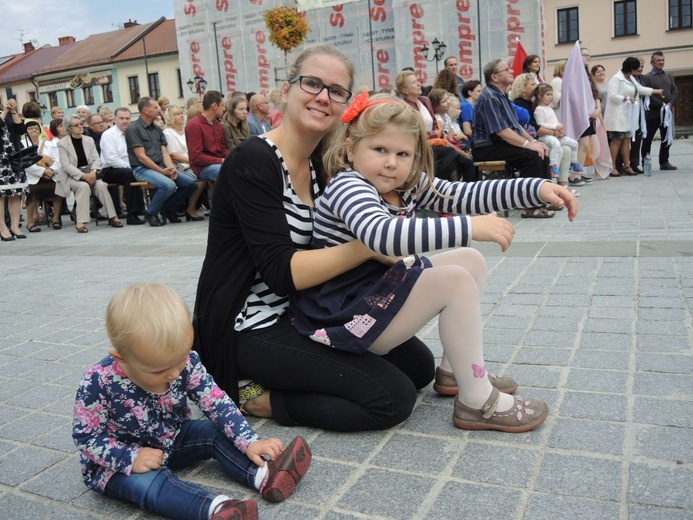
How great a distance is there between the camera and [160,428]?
213 centimetres

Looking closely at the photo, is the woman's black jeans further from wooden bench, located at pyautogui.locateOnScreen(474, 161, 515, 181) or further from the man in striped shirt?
wooden bench, located at pyautogui.locateOnScreen(474, 161, 515, 181)

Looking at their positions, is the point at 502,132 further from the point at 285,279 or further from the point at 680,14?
the point at 680,14

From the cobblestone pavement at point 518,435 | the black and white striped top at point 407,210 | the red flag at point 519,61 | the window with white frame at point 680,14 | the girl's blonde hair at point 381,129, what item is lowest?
the cobblestone pavement at point 518,435

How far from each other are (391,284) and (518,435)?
2.30 ft

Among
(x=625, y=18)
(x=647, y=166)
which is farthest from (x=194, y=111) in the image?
(x=625, y=18)

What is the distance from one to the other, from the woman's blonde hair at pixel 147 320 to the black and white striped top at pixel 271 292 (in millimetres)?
661

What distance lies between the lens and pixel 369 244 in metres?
2.15

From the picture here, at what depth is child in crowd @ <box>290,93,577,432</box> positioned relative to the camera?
7.63 feet

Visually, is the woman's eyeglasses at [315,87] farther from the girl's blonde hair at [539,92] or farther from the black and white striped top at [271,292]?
the girl's blonde hair at [539,92]

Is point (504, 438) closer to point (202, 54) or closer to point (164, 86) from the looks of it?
point (202, 54)

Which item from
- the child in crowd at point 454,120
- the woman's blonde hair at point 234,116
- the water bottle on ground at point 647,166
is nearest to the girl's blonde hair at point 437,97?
the child in crowd at point 454,120

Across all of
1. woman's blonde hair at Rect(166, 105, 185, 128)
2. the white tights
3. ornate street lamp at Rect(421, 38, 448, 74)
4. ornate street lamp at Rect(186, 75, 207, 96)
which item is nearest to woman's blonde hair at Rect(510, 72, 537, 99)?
woman's blonde hair at Rect(166, 105, 185, 128)

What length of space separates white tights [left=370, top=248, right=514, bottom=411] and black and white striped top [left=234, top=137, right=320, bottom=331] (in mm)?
464

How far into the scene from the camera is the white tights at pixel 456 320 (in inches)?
91.4
